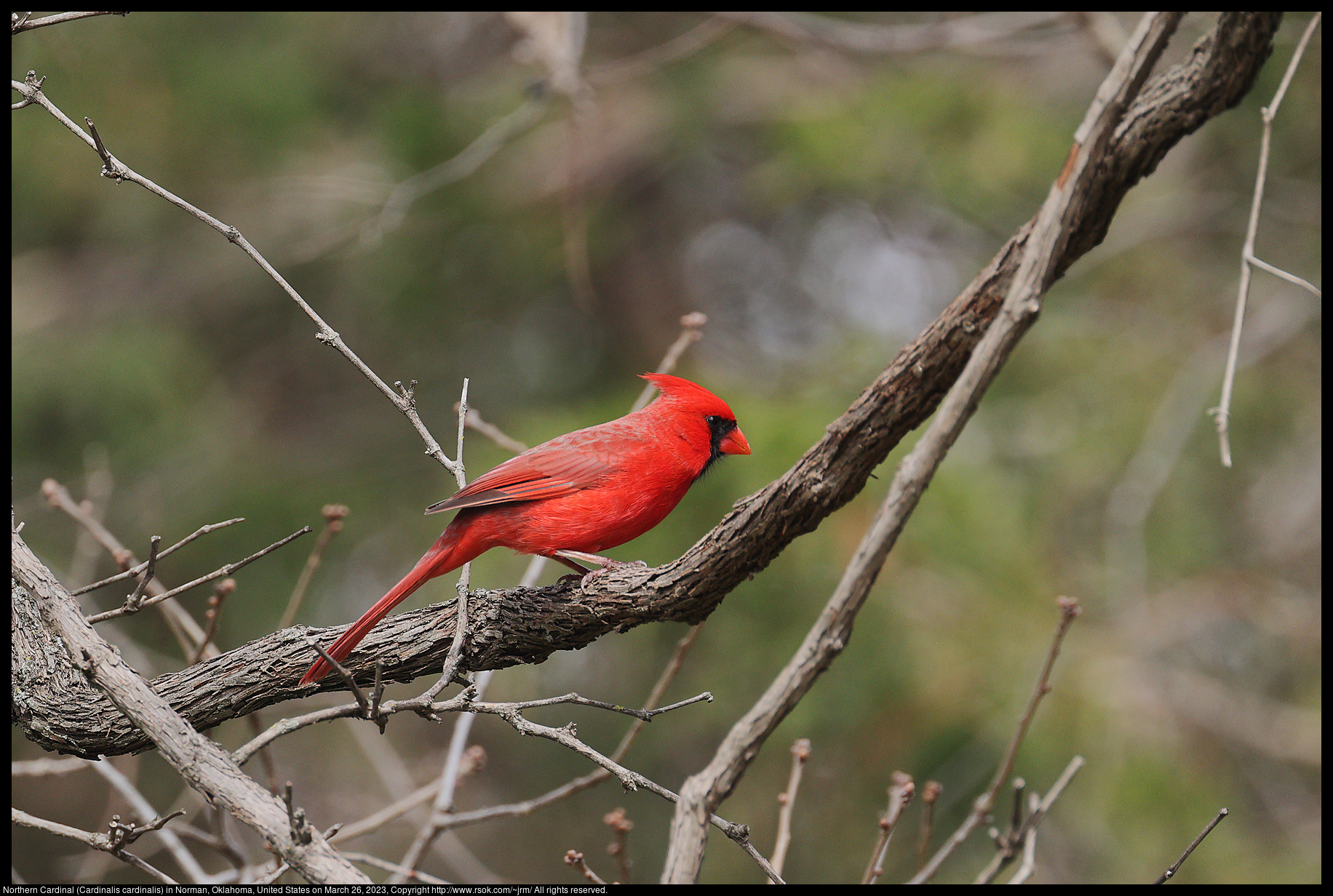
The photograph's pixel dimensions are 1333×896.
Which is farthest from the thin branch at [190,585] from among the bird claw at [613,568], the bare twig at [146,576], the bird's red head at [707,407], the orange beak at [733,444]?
the orange beak at [733,444]

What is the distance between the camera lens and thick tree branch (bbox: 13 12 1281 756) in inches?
80.1

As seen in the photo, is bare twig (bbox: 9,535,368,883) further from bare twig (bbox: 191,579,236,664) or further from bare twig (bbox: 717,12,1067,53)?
bare twig (bbox: 717,12,1067,53)

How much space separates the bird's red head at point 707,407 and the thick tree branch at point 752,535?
69 centimetres

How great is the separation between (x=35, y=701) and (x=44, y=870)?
6118 millimetres

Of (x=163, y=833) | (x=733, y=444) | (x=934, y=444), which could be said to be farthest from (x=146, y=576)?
(x=733, y=444)

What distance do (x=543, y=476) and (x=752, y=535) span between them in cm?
76

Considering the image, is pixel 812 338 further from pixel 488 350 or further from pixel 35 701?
pixel 35 701

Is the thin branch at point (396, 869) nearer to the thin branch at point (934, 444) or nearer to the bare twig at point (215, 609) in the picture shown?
the bare twig at point (215, 609)

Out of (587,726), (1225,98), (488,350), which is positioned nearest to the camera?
(1225,98)

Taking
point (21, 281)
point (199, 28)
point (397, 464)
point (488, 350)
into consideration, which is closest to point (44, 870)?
point (397, 464)

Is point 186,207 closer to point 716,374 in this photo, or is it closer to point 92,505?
point 92,505

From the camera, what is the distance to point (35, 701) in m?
2.29

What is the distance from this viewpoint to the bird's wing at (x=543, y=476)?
2676 millimetres

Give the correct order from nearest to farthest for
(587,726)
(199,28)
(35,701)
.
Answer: (35,701)
(587,726)
(199,28)
